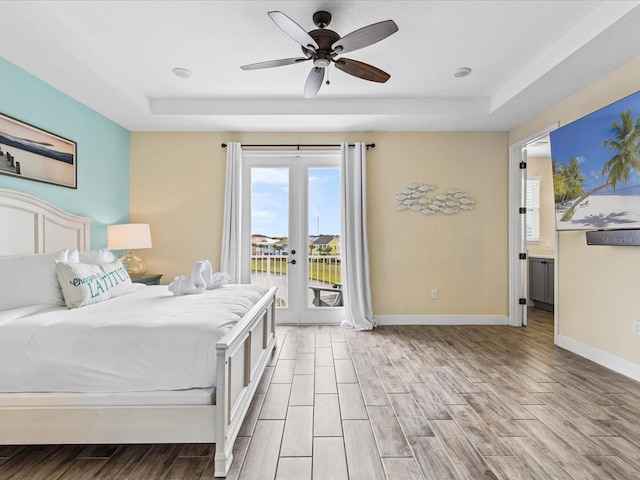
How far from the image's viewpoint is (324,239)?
4754 millimetres

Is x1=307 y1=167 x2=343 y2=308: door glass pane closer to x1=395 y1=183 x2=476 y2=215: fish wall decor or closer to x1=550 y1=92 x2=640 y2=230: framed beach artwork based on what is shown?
x1=395 y1=183 x2=476 y2=215: fish wall decor

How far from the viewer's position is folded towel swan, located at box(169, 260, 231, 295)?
2.76m

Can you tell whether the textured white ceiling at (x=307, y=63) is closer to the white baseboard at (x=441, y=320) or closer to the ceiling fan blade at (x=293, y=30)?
the ceiling fan blade at (x=293, y=30)

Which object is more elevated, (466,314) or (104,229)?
(104,229)

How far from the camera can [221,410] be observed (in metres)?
1.67

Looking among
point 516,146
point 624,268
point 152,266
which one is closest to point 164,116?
point 152,266

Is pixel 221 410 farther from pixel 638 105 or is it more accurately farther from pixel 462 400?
pixel 638 105

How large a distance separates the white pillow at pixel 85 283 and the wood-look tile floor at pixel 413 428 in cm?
88

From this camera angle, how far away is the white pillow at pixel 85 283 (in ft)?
7.57

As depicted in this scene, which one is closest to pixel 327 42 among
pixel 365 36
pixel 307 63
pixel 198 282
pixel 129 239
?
pixel 365 36

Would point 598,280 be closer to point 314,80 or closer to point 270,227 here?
point 314,80

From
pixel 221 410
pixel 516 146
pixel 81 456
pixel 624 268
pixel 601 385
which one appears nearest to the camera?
pixel 221 410

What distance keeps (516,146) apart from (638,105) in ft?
6.25

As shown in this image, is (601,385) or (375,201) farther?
(375,201)
